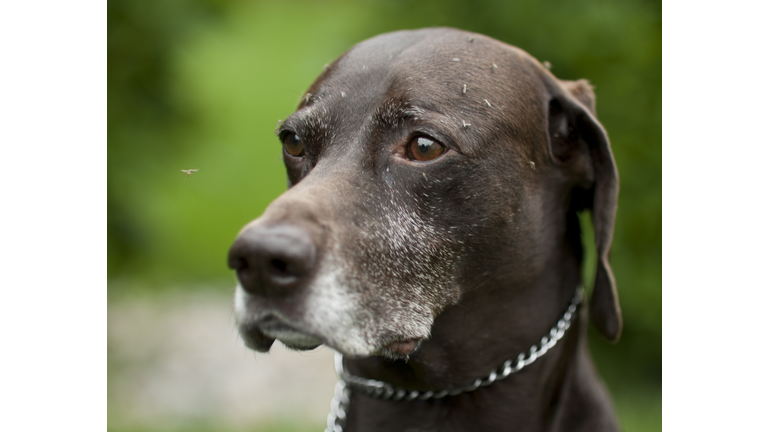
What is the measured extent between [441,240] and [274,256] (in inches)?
28.5

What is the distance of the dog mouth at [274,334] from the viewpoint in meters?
2.08

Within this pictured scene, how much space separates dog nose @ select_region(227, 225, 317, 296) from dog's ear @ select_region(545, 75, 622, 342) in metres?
1.28

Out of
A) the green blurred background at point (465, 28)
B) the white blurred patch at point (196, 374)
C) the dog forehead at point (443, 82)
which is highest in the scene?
the dog forehead at point (443, 82)

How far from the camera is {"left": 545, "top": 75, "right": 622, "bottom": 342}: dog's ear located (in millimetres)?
2754

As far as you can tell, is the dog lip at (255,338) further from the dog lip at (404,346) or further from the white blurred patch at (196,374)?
the white blurred patch at (196,374)

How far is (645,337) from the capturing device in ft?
18.5

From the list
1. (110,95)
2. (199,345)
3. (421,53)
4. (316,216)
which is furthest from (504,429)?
(199,345)

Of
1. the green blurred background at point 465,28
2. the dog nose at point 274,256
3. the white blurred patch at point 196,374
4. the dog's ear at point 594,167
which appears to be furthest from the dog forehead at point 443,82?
the white blurred patch at point 196,374

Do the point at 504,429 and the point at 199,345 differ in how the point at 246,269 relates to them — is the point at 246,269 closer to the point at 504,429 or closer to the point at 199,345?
the point at 504,429

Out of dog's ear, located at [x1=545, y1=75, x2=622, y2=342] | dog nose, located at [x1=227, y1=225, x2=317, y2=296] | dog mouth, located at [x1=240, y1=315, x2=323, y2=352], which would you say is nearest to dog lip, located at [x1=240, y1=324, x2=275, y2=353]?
dog mouth, located at [x1=240, y1=315, x2=323, y2=352]

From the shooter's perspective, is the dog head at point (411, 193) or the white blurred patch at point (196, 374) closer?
the dog head at point (411, 193)

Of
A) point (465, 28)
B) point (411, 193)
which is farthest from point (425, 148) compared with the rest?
point (465, 28)

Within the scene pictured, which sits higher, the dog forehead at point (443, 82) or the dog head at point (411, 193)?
the dog forehead at point (443, 82)

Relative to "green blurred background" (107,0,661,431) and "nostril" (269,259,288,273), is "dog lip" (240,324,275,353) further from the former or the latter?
"green blurred background" (107,0,661,431)
